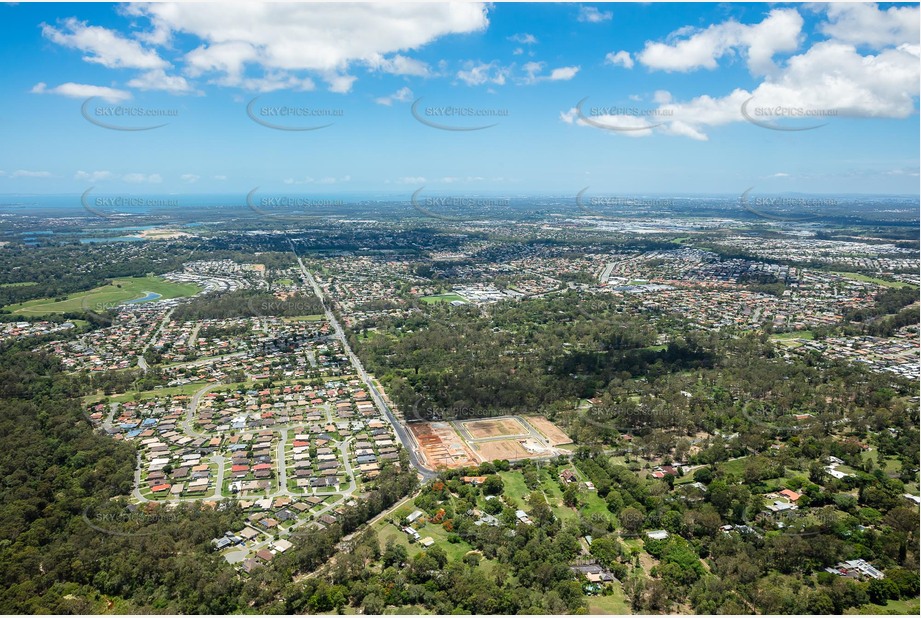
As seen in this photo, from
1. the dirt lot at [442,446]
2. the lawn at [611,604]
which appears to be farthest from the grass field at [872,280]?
the lawn at [611,604]

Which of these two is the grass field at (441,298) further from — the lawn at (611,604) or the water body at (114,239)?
the water body at (114,239)

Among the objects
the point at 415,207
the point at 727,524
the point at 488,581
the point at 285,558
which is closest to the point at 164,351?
the point at 285,558

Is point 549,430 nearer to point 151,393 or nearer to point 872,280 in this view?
point 151,393

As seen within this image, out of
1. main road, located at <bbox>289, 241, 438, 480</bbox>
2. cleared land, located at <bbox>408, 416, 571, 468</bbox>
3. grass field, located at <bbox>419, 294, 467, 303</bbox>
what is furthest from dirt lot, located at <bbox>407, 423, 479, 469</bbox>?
grass field, located at <bbox>419, 294, 467, 303</bbox>

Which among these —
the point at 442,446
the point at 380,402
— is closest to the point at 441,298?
the point at 380,402

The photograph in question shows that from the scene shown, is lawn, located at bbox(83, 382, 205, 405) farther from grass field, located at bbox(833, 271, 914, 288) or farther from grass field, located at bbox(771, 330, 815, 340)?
grass field, located at bbox(833, 271, 914, 288)

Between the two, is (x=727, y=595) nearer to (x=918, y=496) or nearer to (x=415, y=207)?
(x=918, y=496)

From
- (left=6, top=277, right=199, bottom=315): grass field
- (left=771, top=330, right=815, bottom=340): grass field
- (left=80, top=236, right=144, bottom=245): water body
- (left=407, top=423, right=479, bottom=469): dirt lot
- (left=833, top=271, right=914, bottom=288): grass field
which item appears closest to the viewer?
(left=407, top=423, right=479, bottom=469): dirt lot
